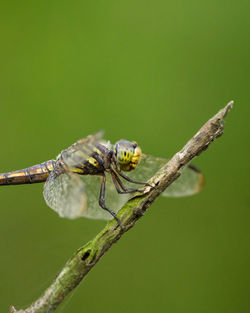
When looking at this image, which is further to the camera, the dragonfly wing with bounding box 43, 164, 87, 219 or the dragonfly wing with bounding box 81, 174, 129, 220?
the dragonfly wing with bounding box 81, 174, 129, 220

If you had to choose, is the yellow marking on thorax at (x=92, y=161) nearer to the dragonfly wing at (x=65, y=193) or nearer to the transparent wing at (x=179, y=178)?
the dragonfly wing at (x=65, y=193)

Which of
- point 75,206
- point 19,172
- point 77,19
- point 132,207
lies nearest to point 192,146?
point 132,207

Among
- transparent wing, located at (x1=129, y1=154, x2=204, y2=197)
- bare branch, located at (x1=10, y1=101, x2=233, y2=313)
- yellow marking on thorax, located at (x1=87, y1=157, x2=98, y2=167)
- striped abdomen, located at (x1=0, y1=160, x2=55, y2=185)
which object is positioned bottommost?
bare branch, located at (x1=10, y1=101, x2=233, y2=313)

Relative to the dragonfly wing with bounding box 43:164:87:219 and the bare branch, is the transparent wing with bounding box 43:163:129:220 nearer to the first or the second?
the dragonfly wing with bounding box 43:164:87:219

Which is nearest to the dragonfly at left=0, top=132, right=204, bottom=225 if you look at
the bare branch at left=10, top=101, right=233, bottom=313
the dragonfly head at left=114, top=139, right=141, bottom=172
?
the dragonfly head at left=114, top=139, right=141, bottom=172

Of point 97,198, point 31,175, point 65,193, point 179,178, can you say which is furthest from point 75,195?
point 179,178

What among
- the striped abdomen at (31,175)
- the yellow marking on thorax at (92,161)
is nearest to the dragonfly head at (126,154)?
the yellow marking on thorax at (92,161)

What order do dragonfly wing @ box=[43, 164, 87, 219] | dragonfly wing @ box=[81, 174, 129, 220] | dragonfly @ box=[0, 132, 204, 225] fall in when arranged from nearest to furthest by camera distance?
dragonfly wing @ box=[43, 164, 87, 219] < dragonfly @ box=[0, 132, 204, 225] < dragonfly wing @ box=[81, 174, 129, 220]
